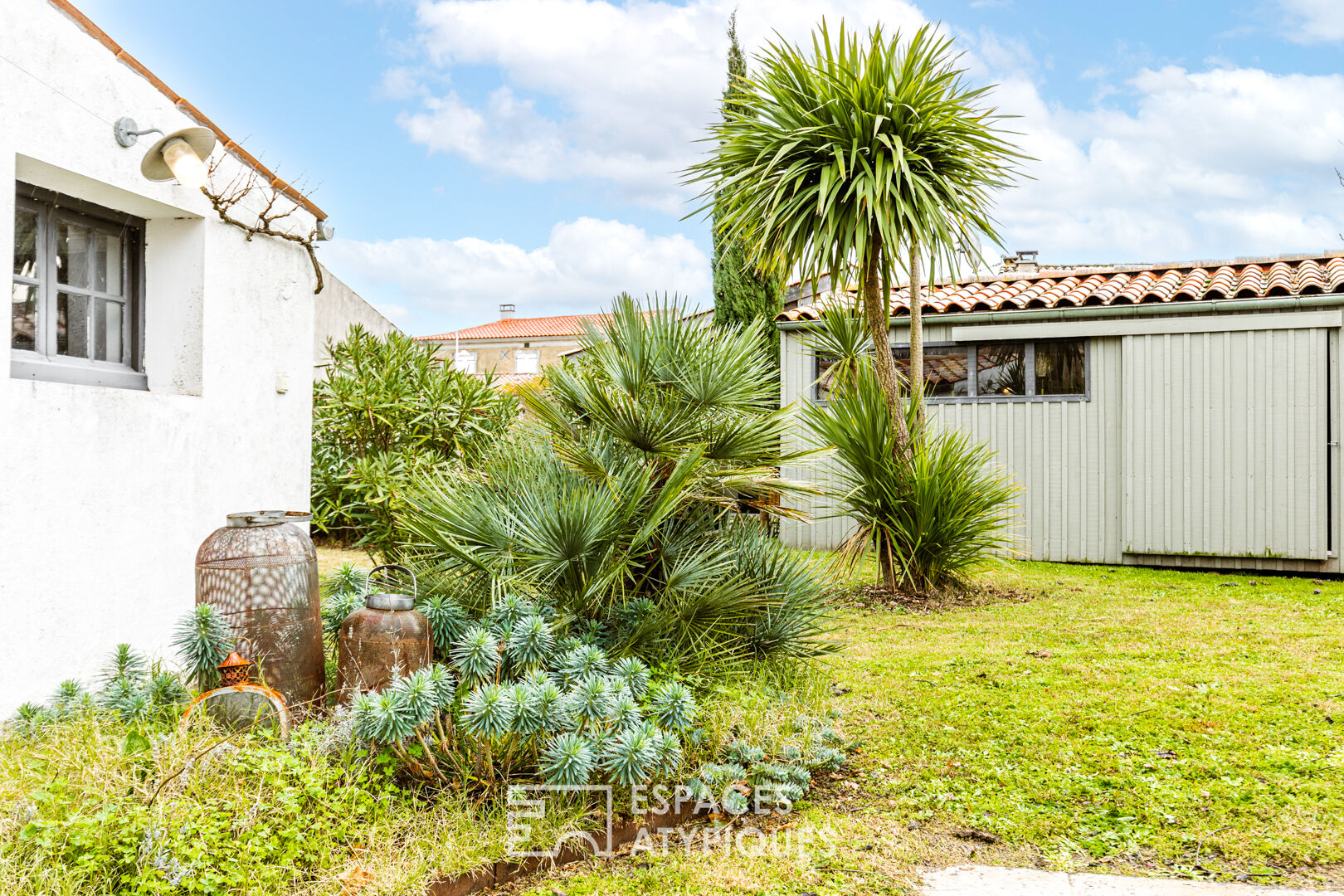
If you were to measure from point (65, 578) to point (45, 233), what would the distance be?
74.5 inches

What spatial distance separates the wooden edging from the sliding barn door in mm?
8361

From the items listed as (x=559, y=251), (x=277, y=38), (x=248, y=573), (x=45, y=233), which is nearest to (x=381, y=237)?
(x=277, y=38)

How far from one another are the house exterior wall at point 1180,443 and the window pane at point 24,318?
660cm

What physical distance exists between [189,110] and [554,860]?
514cm

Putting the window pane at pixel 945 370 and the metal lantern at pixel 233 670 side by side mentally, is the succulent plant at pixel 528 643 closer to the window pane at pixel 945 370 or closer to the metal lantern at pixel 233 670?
the metal lantern at pixel 233 670

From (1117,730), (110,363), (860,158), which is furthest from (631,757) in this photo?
(860,158)

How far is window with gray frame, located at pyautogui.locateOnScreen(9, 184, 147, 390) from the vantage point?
475 cm

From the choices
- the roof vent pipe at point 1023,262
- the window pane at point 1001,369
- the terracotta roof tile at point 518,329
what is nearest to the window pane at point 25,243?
the window pane at point 1001,369

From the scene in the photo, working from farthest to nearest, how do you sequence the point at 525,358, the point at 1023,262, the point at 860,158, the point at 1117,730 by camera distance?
the point at 525,358 < the point at 1023,262 < the point at 860,158 < the point at 1117,730

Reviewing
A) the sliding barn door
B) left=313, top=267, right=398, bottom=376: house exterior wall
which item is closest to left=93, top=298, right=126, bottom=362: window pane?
left=313, top=267, right=398, bottom=376: house exterior wall

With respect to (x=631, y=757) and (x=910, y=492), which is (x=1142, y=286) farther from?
(x=631, y=757)

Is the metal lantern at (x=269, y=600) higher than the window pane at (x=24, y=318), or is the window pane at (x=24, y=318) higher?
the window pane at (x=24, y=318)

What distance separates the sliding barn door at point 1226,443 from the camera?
9.18 meters

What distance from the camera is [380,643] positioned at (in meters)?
3.40
